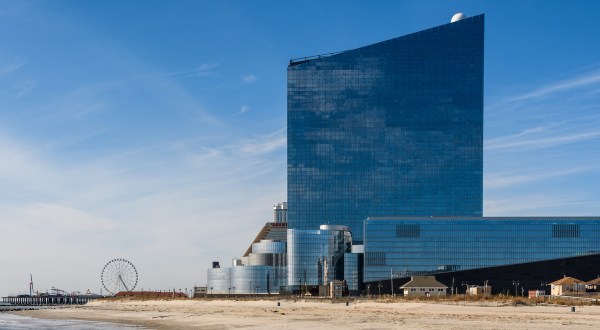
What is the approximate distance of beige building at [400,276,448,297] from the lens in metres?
164

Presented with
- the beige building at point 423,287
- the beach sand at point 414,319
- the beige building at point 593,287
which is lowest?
the beige building at point 423,287

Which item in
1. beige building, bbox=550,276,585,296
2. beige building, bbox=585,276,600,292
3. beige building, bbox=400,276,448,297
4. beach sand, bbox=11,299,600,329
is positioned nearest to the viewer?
beach sand, bbox=11,299,600,329

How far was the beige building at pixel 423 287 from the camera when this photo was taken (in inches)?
6471

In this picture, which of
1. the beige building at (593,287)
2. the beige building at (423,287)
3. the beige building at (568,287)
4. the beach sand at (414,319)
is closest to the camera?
the beach sand at (414,319)

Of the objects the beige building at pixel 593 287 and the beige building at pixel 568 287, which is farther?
the beige building at pixel 593 287

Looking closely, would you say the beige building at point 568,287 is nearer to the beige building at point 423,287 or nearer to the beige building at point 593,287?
the beige building at point 593,287

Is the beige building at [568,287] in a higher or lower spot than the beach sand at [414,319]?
lower

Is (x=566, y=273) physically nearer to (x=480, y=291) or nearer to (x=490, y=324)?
(x=480, y=291)

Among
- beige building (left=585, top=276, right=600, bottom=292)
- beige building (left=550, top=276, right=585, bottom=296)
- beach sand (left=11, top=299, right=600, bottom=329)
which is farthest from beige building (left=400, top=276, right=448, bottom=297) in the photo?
beach sand (left=11, top=299, right=600, bottom=329)

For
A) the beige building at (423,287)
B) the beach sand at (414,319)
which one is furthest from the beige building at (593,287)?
the beach sand at (414,319)

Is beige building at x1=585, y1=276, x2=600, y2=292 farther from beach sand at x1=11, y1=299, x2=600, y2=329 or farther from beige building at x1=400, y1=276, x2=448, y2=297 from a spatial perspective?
beach sand at x1=11, y1=299, x2=600, y2=329

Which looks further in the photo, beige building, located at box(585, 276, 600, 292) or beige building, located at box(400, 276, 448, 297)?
beige building, located at box(400, 276, 448, 297)

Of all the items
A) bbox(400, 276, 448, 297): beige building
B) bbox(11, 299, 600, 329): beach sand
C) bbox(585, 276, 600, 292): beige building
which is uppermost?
bbox(11, 299, 600, 329): beach sand

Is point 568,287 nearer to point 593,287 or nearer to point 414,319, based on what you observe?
point 593,287
